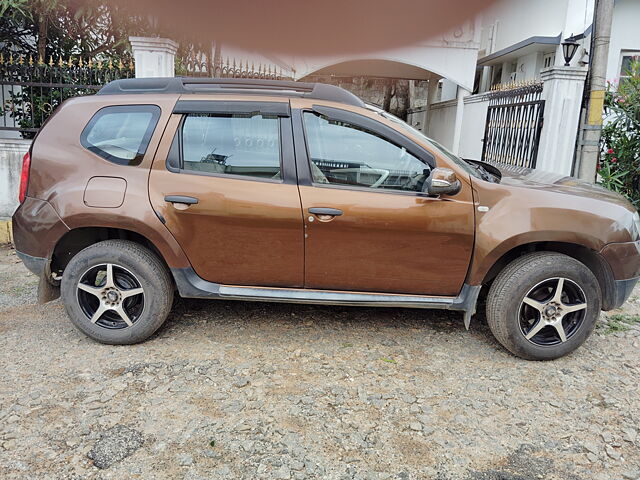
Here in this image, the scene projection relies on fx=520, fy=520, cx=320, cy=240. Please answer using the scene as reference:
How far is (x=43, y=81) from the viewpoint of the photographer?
657cm

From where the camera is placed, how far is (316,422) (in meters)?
2.96

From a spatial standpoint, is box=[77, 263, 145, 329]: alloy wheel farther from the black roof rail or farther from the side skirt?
the black roof rail

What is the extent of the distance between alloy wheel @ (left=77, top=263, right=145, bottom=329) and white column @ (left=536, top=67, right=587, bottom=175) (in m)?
5.91

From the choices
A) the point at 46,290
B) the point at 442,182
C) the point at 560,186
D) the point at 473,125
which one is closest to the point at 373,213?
the point at 442,182

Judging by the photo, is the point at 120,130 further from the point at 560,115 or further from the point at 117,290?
the point at 560,115

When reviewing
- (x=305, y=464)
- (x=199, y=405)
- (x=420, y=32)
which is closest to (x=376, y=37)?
(x=420, y=32)

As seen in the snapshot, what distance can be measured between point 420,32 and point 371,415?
2744 mm

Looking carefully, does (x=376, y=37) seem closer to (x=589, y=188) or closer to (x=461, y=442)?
(x=461, y=442)

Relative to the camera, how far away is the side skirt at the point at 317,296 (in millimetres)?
3648

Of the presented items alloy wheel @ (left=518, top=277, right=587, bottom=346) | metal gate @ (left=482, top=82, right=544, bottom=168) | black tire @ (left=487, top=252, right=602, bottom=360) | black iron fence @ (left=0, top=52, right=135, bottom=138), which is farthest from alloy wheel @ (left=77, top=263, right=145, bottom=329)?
metal gate @ (left=482, top=82, right=544, bottom=168)

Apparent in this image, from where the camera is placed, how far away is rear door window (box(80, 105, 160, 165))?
361 centimetres

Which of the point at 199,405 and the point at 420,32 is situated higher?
the point at 420,32

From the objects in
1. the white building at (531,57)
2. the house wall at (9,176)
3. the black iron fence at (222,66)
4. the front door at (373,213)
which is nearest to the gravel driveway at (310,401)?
the front door at (373,213)

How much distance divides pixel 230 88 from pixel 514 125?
609 centimetres
